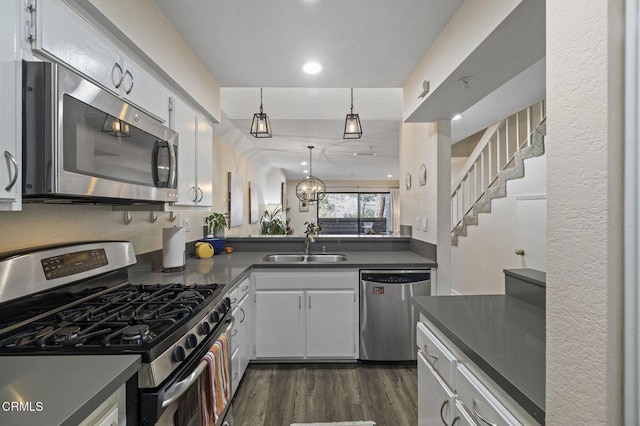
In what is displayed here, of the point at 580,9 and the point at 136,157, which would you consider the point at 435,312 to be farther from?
the point at 136,157

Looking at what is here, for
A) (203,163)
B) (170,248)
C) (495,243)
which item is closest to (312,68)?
(203,163)

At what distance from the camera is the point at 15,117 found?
0.95 meters

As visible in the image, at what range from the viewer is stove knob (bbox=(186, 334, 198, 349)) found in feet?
4.25

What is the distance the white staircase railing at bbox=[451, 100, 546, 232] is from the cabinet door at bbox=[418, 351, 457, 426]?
305 cm

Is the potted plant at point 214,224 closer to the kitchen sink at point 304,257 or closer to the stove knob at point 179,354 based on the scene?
the kitchen sink at point 304,257

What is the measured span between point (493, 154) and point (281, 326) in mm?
3754

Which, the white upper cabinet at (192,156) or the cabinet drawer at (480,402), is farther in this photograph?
the white upper cabinet at (192,156)

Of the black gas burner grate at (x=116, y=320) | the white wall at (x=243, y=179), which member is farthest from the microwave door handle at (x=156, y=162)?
the white wall at (x=243, y=179)

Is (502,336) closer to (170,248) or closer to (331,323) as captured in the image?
(331,323)

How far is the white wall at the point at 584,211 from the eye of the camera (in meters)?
0.56

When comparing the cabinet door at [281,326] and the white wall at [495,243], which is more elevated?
the white wall at [495,243]

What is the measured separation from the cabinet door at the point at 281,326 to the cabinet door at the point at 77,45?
190cm

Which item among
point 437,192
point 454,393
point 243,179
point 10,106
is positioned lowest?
point 454,393

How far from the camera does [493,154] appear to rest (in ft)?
15.0
